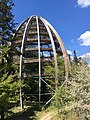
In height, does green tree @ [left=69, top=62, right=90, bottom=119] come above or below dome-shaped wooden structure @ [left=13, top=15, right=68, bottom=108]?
below

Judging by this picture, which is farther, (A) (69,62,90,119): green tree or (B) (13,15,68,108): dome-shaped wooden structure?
(B) (13,15,68,108): dome-shaped wooden structure

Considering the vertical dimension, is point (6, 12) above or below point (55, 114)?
above

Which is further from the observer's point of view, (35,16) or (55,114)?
(35,16)

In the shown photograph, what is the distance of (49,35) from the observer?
149 feet

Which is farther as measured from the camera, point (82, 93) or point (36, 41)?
point (36, 41)

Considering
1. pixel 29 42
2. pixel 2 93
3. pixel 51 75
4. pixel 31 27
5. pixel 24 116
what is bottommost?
pixel 24 116

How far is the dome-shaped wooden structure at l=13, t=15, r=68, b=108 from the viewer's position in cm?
4397

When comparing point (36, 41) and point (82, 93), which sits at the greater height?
point (36, 41)

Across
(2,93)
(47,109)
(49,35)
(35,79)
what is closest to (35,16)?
(49,35)

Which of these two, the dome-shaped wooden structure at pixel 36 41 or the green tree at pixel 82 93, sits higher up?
the dome-shaped wooden structure at pixel 36 41

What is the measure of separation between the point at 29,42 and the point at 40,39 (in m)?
2.35

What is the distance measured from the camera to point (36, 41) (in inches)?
1786

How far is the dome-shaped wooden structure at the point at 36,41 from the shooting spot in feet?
144

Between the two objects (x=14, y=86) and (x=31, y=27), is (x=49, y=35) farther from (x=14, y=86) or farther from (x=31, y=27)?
(x=14, y=86)
